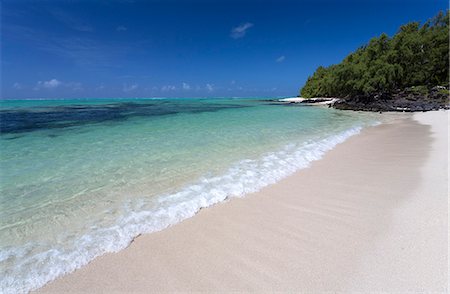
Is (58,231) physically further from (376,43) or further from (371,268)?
(376,43)

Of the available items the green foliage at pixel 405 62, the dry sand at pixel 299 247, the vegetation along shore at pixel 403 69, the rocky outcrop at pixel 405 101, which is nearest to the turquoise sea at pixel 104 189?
the dry sand at pixel 299 247

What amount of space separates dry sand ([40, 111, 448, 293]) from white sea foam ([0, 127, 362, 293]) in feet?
0.66

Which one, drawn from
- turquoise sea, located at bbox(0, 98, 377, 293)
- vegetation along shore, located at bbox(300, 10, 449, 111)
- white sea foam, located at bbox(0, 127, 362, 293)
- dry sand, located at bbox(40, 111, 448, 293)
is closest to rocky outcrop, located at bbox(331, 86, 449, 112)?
vegetation along shore, located at bbox(300, 10, 449, 111)

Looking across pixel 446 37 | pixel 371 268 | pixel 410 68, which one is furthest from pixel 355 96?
pixel 371 268

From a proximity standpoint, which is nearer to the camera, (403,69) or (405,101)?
(405,101)

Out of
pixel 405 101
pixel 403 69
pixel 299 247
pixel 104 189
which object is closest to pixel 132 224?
pixel 104 189

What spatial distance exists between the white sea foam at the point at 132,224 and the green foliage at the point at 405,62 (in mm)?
37360

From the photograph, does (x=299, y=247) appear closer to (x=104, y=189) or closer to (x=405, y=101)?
(x=104, y=189)

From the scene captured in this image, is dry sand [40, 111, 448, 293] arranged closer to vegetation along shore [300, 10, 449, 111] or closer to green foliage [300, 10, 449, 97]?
vegetation along shore [300, 10, 449, 111]

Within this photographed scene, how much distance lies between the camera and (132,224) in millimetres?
3568

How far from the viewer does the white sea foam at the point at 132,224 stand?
2.64 metres

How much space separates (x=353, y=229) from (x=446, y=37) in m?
51.2

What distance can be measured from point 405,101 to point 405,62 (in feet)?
38.7

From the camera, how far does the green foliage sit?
119 feet
